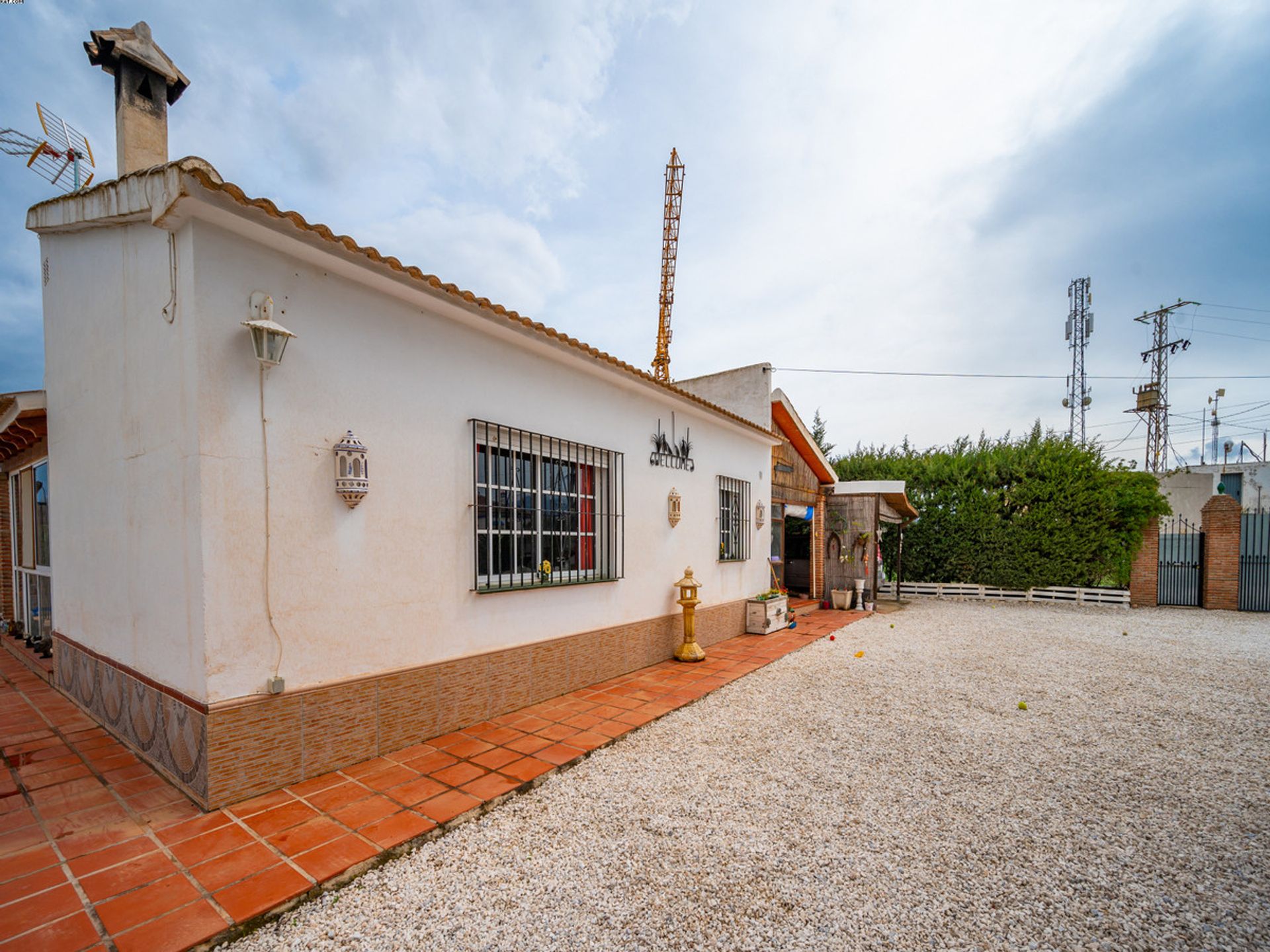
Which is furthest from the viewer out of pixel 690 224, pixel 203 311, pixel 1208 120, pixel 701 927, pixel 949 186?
pixel 690 224

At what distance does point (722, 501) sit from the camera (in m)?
9.26

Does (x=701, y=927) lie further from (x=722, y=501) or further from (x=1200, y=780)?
(x=722, y=501)

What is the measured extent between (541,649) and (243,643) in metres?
2.64

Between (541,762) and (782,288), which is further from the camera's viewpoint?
(782,288)

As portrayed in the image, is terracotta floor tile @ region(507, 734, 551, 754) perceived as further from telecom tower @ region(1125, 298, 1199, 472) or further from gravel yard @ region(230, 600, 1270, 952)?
telecom tower @ region(1125, 298, 1199, 472)

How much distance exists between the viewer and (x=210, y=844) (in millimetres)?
2805

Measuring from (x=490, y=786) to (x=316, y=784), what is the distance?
1159 millimetres

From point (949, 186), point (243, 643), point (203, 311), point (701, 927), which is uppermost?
point (949, 186)

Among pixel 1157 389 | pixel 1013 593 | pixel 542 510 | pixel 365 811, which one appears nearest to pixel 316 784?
pixel 365 811

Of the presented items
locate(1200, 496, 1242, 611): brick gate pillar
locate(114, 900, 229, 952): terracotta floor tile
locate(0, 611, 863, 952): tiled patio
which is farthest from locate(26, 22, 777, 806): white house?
locate(1200, 496, 1242, 611): brick gate pillar

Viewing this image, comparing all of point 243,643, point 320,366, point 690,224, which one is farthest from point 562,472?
point 690,224

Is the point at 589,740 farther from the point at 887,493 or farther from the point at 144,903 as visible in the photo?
the point at 887,493

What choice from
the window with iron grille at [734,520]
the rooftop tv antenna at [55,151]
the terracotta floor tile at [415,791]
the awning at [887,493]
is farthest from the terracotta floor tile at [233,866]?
the awning at [887,493]

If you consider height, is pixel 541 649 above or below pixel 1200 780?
above
